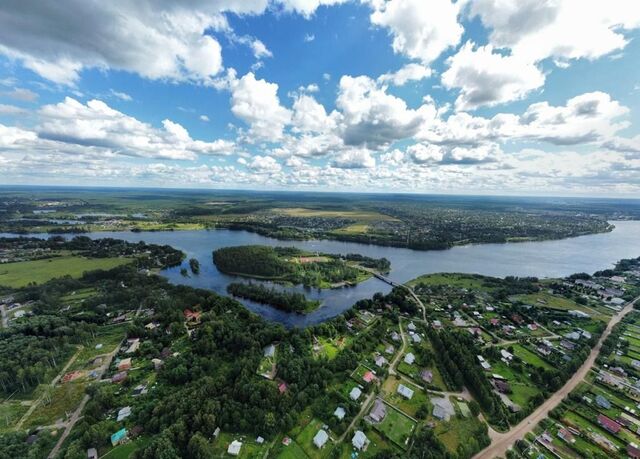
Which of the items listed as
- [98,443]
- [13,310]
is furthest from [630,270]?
[13,310]

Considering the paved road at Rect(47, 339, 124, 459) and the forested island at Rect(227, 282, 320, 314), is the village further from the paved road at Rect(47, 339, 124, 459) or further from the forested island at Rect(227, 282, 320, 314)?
the forested island at Rect(227, 282, 320, 314)

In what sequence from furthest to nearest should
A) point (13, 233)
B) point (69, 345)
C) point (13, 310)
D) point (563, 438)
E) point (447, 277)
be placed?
point (13, 233), point (447, 277), point (13, 310), point (69, 345), point (563, 438)

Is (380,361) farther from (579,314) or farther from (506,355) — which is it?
(579,314)

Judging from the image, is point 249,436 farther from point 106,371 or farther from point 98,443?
point 106,371

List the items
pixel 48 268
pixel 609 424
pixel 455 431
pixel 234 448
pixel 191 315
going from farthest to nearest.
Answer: pixel 48 268 → pixel 191 315 → pixel 609 424 → pixel 455 431 → pixel 234 448

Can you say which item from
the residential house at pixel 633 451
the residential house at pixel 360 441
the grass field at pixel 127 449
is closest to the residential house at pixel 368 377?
the residential house at pixel 360 441

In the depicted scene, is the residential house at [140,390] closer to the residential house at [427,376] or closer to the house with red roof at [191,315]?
the house with red roof at [191,315]

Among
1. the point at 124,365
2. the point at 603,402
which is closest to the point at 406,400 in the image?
the point at 603,402
